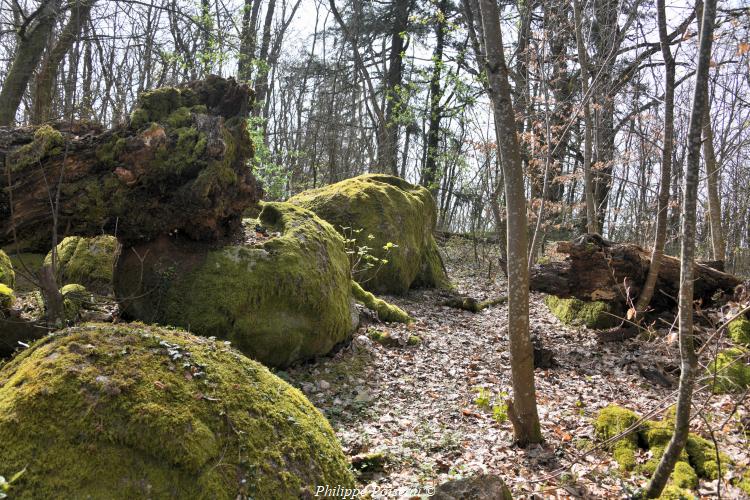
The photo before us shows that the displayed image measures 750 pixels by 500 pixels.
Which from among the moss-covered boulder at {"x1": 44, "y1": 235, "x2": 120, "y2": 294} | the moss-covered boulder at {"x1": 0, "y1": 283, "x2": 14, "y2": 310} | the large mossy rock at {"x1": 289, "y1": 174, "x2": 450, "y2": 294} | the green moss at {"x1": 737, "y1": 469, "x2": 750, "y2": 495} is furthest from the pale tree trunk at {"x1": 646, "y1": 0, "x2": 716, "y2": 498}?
the moss-covered boulder at {"x1": 44, "y1": 235, "x2": 120, "y2": 294}

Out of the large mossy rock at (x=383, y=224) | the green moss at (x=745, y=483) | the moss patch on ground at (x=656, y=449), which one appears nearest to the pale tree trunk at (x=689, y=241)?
the moss patch on ground at (x=656, y=449)

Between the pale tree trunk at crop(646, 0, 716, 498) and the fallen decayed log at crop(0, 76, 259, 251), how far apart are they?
14.5 feet

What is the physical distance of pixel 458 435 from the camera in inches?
182

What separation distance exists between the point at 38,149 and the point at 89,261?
3.24 meters

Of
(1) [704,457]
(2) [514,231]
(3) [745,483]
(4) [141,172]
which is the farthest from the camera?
(4) [141,172]

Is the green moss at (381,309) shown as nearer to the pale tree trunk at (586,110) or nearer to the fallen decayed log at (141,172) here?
the fallen decayed log at (141,172)

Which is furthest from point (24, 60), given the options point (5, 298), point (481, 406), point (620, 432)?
point (620, 432)

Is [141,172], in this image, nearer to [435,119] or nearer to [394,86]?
[394,86]

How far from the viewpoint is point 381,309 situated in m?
8.30

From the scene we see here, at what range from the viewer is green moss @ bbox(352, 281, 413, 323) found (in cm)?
827

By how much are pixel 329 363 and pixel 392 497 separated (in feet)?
9.19

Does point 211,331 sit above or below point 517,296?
below

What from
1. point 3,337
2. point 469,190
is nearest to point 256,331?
point 3,337

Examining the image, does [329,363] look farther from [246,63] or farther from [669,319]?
[246,63]
